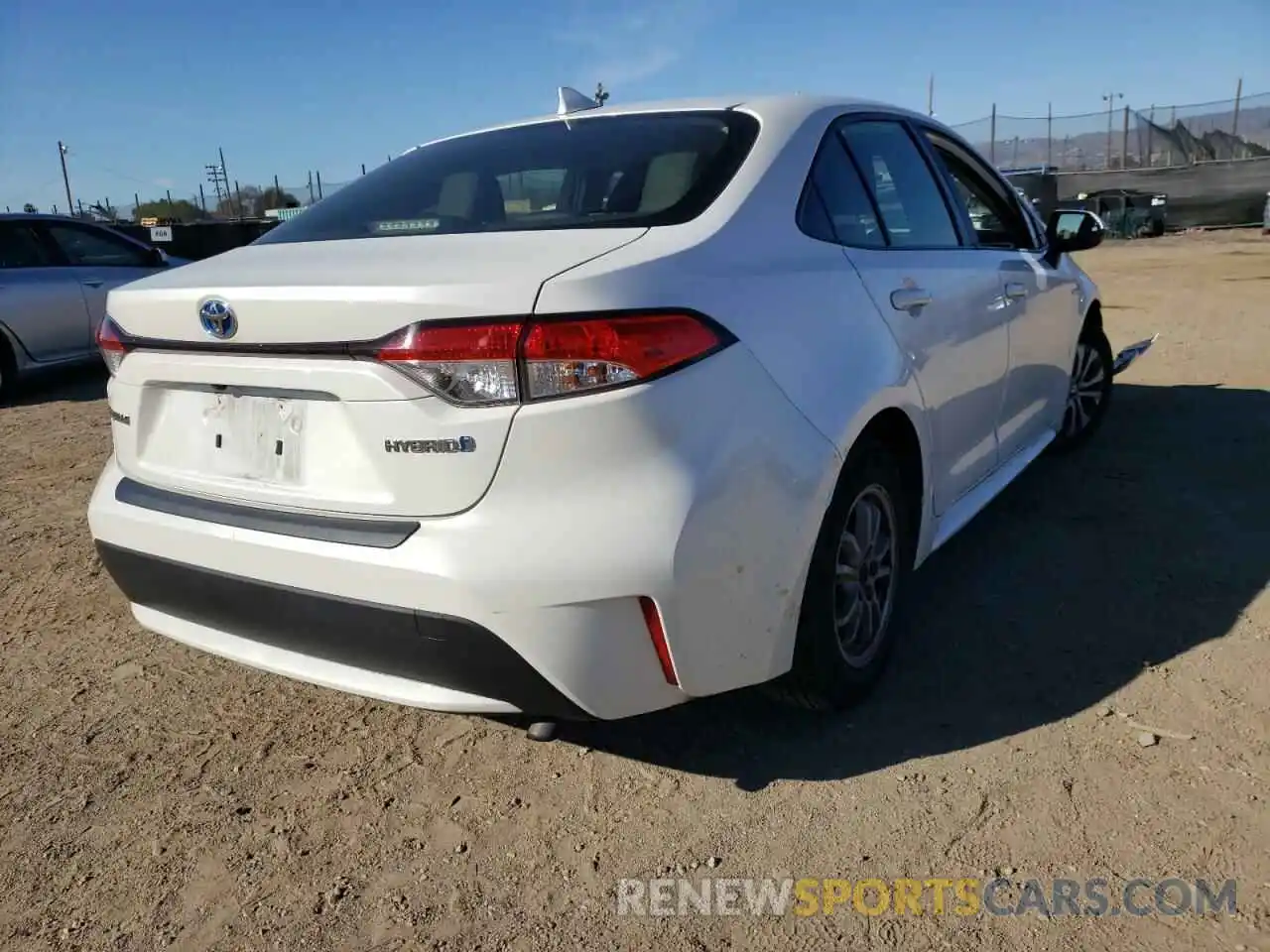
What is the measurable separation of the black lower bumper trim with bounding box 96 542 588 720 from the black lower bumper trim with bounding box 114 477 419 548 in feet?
0.40

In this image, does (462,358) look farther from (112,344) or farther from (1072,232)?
(1072,232)

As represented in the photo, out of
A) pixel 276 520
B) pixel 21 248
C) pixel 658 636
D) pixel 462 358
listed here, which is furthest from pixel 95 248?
pixel 658 636

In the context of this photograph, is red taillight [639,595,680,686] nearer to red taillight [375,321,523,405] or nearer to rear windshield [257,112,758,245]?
red taillight [375,321,523,405]

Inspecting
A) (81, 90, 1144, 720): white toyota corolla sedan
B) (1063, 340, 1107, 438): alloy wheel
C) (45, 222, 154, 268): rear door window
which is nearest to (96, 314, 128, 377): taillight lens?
(81, 90, 1144, 720): white toyota corolla sedan

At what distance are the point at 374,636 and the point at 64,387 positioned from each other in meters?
7.99

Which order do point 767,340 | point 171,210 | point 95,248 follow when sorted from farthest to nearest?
point 171,210
point 95,248
point 767,340

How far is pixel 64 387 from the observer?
8641 millimetres

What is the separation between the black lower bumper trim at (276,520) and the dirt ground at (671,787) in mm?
737

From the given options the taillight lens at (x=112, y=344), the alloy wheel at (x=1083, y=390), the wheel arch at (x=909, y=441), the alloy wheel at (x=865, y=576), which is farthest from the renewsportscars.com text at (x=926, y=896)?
the alloy wheel at (x=1083, y=390)

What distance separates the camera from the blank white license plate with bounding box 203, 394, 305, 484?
83.8 inches

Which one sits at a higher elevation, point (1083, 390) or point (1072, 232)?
point (1072, 232)

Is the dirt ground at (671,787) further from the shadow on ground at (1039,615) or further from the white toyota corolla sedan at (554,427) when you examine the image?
the white toyota corolla sedan at (554,427)

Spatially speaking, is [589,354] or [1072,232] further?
[1072,232]

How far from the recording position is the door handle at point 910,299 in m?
2.71
